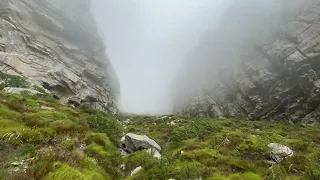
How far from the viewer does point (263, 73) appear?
94.2m

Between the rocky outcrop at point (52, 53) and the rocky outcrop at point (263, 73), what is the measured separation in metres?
42.1

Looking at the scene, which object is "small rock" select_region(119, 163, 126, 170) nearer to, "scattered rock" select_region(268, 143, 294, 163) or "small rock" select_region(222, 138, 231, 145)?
"scattered rock" select_region(268, 143, 294, 163)

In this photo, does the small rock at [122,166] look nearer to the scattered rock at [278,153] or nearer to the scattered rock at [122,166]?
the scattered rock at [122,166]

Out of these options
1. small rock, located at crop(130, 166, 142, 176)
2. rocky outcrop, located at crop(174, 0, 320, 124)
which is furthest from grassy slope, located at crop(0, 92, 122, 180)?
rocky outcrop, located at crop(174, 0, 320, 124)

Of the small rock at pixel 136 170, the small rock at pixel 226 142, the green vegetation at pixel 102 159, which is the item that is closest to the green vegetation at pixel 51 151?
the green vegetation at pixel 102 159

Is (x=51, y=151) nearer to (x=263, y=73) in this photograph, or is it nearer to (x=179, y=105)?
(x=263, y=73)

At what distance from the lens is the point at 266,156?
17656mm

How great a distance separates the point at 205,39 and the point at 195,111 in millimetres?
59304

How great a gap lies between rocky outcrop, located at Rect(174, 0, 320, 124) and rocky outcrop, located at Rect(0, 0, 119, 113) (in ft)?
138

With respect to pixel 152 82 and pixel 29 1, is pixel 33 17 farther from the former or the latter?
pixel 152 82

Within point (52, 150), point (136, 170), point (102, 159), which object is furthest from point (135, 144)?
point (52, 150)

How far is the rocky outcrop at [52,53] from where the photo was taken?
65312 millimetres

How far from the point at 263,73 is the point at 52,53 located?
69153 mm

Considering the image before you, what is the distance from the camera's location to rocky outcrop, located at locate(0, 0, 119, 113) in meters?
65.3
